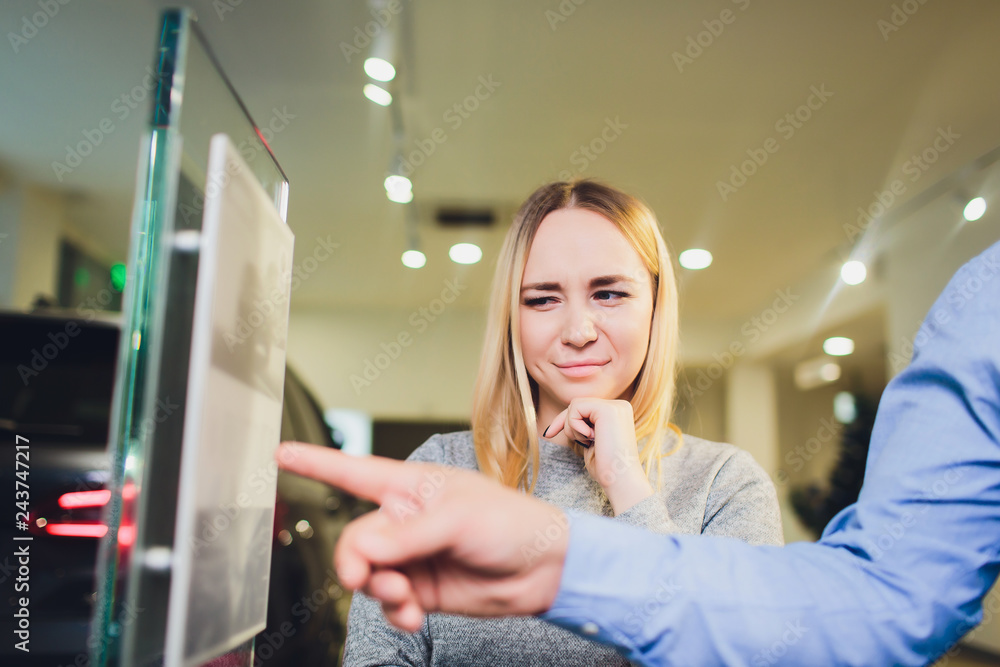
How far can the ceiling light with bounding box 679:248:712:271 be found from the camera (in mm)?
5266

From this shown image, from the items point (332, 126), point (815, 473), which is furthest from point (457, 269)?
point (815, 473)

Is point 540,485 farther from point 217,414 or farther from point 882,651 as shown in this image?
point 217,414

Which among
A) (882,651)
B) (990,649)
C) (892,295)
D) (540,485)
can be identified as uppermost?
(892,295)

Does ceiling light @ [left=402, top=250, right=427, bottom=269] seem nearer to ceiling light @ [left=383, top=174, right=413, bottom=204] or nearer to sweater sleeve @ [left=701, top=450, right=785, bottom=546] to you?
ceiling light @ [left=383, top=174, right=413, bottom=204]

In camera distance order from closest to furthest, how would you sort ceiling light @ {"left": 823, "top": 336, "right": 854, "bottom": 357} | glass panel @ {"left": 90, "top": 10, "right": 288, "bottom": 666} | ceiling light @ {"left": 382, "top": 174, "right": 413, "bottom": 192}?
glass panel @ {"left": 90, "top": 10, "right": 288, "bottom": 666}
ceiling light @ {"left": 382, "top": 174, "right": 413, "bottom": 192}
ceiling light @ {"left": 823, "top": 336, "right": 854, "bottom": 357}

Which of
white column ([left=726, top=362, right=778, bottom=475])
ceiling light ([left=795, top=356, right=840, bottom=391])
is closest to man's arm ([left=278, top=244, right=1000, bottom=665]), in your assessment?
ceiling light ([left=795, top=356, right=840, bottom=391])

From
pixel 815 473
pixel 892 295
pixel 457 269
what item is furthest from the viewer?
pixel 815 473

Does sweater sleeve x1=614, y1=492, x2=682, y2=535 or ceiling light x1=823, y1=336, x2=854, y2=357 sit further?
ceiling light x1=823, y1=336, x2=854, y2=357

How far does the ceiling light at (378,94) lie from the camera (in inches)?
117

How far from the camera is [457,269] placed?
18.6 feet

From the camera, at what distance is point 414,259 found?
5.44 metres

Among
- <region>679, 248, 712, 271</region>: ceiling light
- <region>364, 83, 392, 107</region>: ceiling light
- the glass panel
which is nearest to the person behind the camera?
the glass panel

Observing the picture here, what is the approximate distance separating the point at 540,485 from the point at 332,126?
2.72 m

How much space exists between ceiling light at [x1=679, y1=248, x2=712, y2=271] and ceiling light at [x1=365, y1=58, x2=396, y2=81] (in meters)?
3.03
